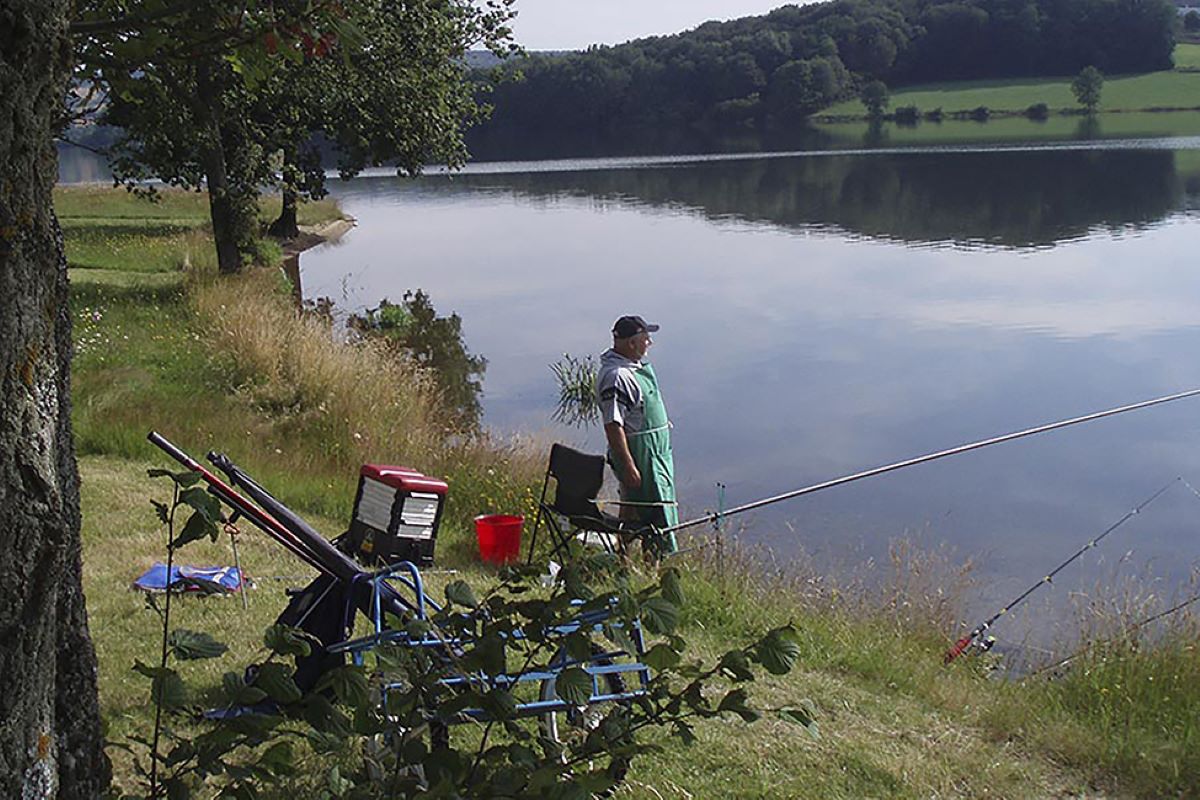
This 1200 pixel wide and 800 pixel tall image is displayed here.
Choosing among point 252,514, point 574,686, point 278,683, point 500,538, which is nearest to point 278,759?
point 278,683

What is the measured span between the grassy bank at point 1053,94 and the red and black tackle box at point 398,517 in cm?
8759

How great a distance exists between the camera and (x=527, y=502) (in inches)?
377

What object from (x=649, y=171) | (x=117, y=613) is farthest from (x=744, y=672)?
(x=649, y=171)

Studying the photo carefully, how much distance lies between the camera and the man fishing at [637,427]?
23.8 feet

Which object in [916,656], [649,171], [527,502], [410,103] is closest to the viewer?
[916,656]

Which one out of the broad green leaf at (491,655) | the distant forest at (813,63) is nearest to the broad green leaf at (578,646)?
the broad green leaf at (491,655)

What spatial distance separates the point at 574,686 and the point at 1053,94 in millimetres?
95922

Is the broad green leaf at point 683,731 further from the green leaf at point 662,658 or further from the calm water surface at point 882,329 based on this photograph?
the calm water surface at point 882,329

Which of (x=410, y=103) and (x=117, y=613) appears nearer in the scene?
(x=117, y=613)

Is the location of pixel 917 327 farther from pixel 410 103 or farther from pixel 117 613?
pixel 117 613

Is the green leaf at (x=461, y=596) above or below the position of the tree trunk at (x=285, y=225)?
above

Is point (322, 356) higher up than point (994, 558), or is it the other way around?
point (322, 356)

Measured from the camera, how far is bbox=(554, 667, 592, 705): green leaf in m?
2.19

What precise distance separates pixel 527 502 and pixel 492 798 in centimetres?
740
